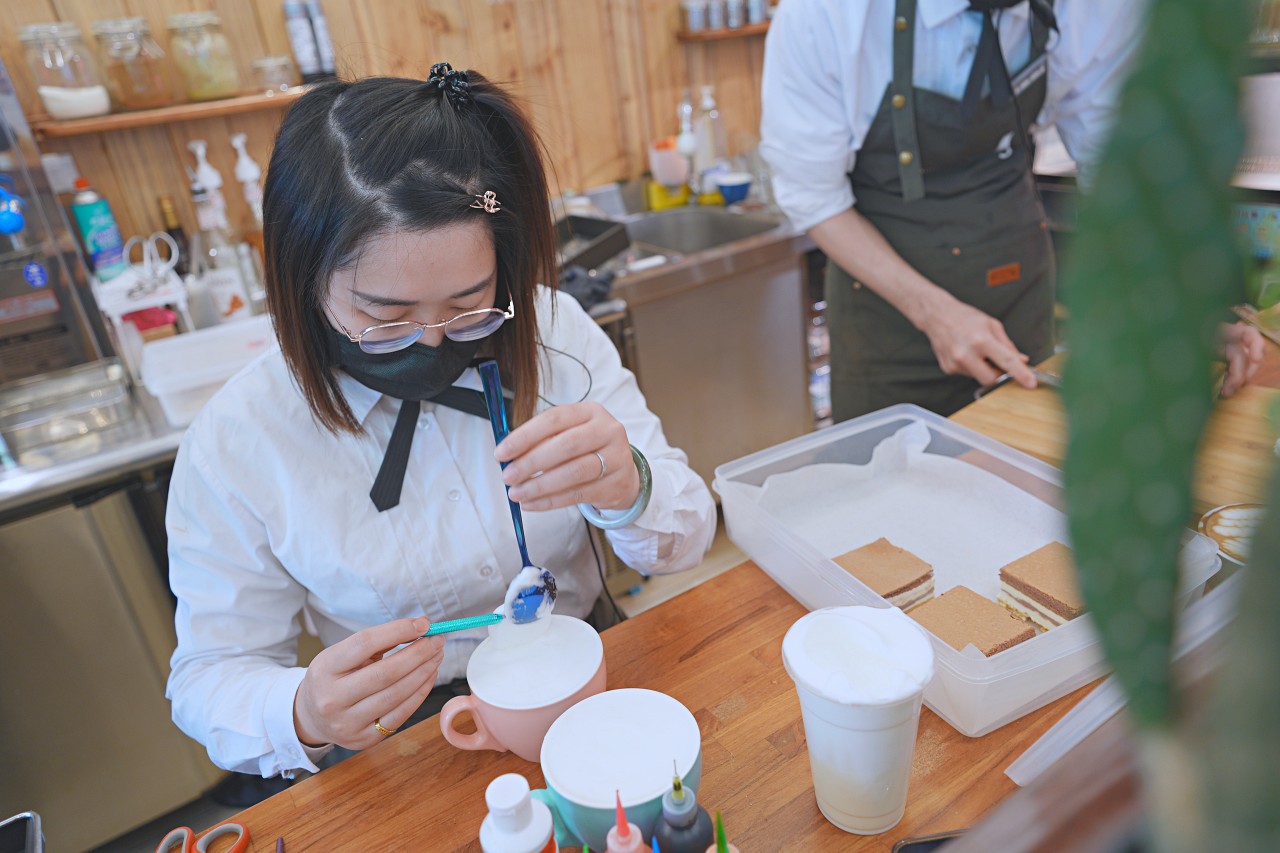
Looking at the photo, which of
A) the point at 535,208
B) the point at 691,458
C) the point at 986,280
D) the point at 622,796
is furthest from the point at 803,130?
the point at 622,796

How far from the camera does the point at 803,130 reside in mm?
1850

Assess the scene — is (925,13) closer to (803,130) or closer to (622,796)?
(803,130)

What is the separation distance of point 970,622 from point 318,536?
0.85 metres

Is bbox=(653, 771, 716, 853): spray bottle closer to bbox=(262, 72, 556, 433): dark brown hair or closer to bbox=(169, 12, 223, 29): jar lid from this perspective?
bbox=(262, 72, 556, 433): dark brown hair

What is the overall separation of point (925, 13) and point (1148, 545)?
70.5 inches

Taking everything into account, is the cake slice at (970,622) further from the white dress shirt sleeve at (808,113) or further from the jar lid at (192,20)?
the jar lid at (192,20)

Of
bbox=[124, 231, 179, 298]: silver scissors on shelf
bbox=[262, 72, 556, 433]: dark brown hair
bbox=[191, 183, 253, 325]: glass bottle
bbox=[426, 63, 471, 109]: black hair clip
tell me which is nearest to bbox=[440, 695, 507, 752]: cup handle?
bbox=[262, 72, 556, 433]: dark brown hair

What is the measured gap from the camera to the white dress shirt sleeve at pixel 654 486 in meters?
1.22

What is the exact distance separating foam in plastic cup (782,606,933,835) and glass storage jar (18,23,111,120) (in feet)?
7.81

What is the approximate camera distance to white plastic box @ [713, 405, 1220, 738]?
845 mm

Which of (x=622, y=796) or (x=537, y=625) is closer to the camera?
(x=622, y=796)

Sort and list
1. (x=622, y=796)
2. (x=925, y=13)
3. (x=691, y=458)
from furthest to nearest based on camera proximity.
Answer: (x=691, y=458) < (x=925, y=13) < (x=622, y=796)

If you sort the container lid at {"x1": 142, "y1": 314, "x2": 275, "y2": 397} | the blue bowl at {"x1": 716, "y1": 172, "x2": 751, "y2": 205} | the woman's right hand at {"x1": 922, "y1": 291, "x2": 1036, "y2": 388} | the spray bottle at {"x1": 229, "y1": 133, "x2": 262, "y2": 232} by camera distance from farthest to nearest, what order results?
the blue bowl at {"x1": 716, "y1": 172, "x2": 751, "y2": 205}, the spray bottle at {"x1": 229, "y1": 133, "x2": 262, "y2": 232}, the container lid at {"x1": 142, "y1": 314, "x2": 275, "y2": 397}, the woman's right hand at {"x1": 922, "y1": 291, "x2": 1036, "y2": 388}

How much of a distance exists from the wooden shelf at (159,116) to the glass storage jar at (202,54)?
40 mm
